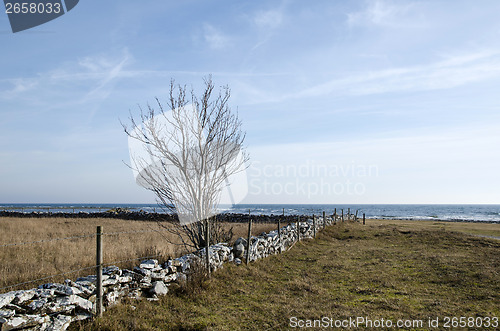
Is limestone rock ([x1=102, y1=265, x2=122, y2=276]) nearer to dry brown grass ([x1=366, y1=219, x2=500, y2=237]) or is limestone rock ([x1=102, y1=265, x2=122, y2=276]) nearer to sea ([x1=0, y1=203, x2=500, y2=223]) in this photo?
sea ([x1=0, y1=203, x2=500, y2=223])

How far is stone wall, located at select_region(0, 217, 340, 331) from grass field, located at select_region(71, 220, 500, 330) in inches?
10.2

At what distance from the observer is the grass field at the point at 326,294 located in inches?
229

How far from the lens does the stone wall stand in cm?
445

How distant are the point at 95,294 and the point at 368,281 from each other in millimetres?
6814

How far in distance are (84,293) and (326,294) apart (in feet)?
16.6

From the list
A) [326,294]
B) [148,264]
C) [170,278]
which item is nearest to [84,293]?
[148,264]

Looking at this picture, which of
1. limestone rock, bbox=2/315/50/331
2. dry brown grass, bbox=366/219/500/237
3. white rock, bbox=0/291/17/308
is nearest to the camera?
limestone rock, bbox=2/315/50/331

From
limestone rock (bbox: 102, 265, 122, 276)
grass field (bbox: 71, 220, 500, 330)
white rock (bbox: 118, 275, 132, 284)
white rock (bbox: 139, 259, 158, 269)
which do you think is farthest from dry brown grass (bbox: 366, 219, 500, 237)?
limestone rock (bbox: 102, 265, 122, 276)

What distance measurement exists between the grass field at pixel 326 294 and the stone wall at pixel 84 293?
26 cm

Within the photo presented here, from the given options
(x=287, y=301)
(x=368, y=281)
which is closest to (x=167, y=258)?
(x=287, y=301)

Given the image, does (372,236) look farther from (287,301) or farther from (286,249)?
(287,301)

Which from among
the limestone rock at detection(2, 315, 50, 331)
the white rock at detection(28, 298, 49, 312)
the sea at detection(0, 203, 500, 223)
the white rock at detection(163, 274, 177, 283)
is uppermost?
the white rock at detection(28, 298, 49, 312)

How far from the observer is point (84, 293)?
5.43m

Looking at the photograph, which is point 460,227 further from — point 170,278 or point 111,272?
point 111,272
